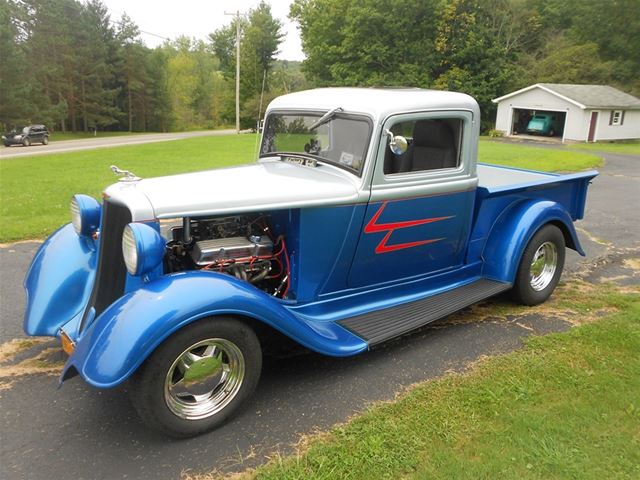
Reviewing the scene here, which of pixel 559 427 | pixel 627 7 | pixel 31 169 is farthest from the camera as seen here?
pixel 627 7

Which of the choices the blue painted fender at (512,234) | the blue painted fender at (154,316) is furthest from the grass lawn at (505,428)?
the blue painted fender at (512,234)

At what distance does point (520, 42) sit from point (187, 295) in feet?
178

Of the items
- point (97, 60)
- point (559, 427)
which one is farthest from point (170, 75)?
point (559, 427)

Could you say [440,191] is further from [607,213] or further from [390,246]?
[607,213]

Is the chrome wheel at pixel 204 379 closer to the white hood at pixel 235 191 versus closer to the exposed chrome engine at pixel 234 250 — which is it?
the exposed chrome engine at pixel 234 250

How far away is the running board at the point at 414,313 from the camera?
3.55 metres

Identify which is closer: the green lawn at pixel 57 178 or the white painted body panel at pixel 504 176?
the white painted body panel at pixel 504 176

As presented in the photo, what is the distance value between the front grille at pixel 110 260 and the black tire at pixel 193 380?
687 millimetres

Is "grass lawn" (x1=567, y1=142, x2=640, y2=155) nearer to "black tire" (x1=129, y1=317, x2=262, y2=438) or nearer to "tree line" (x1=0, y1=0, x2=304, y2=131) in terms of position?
"tree line" (x1=0, y1=0, x2=304, y2=131)

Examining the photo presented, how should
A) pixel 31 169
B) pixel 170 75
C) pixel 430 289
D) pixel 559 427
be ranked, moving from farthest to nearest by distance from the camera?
pixel 170 75 → pixel 31 169 → pixel 430 289 → pixel 559 427

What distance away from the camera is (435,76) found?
4328 cm

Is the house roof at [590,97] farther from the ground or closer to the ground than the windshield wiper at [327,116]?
farther from the ground

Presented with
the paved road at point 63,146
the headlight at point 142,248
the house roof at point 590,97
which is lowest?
the paved road at point 63,146

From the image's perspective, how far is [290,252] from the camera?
349cm
